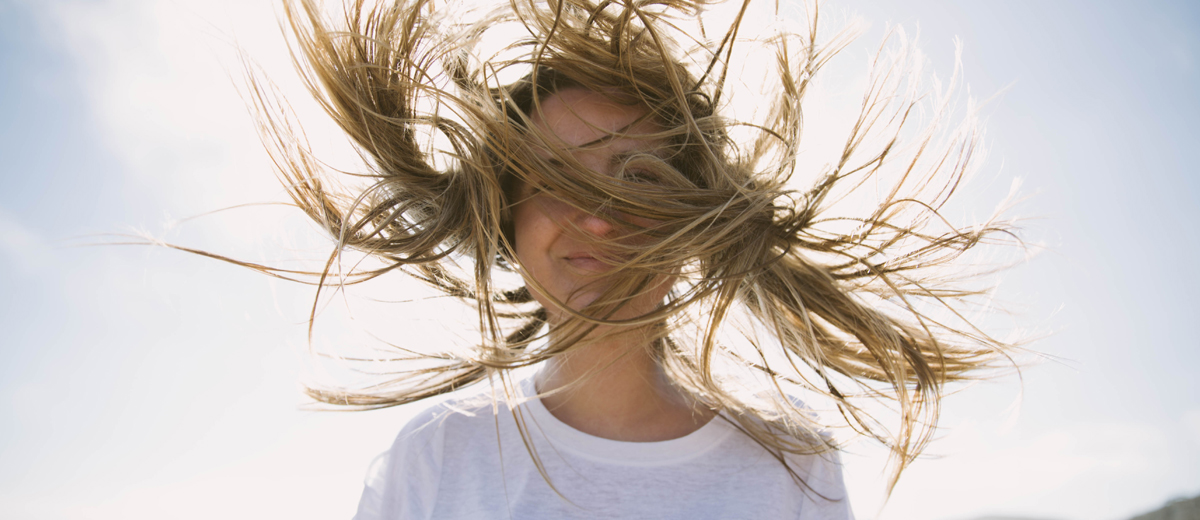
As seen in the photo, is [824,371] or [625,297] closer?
[625,297]

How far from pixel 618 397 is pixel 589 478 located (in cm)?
22

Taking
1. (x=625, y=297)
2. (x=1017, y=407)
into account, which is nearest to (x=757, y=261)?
(x=625, y=297)

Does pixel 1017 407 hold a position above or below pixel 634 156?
below

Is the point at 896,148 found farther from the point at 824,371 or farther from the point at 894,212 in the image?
the point at 824,371

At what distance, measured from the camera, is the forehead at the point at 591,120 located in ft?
6.40

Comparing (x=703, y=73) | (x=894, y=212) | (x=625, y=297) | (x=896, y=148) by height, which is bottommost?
(x=625, y=297)

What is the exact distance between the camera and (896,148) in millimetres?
2051

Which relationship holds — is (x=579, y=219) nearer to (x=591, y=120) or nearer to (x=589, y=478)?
(x=591, y=120)

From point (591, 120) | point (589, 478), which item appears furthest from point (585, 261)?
point (589, 478)

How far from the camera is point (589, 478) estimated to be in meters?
1.97

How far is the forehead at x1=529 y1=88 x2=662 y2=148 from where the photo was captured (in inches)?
76.9

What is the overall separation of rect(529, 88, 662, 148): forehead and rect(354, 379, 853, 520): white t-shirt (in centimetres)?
69

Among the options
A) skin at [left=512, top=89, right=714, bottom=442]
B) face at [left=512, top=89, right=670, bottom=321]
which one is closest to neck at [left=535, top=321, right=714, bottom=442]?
skin at [left=512, top=89, right=714, bottom=442]

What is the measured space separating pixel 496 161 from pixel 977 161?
123cm
